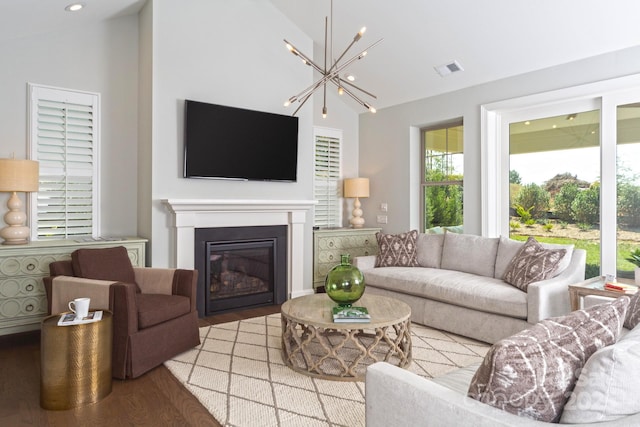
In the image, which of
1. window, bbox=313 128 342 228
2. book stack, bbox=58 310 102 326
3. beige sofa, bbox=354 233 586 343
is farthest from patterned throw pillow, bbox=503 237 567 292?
book stack, bbox=58 310 102 326

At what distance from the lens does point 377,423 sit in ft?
4.73

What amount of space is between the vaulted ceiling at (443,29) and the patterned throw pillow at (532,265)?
1.89 metres

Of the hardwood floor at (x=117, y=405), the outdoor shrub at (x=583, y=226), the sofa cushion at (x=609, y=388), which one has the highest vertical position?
the outdoor shrub at (x=583, y=226)

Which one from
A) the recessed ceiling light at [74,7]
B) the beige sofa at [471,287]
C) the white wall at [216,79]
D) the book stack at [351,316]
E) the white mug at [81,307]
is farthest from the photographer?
the white wall at [216,79]

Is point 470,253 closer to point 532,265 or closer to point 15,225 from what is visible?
point 532,265

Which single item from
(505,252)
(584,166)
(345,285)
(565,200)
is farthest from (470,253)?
(345,285)

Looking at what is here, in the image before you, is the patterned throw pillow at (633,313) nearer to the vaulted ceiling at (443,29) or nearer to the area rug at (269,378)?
the area rug at (269,378)

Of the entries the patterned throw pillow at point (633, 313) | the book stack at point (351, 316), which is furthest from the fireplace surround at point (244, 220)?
the patterned throw pillow at point (633, 313)

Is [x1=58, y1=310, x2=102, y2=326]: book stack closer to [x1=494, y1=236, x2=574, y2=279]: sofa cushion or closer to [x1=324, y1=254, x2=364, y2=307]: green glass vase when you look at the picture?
[x1=324, y1=254, x2=364, y2=307]: green glass vase

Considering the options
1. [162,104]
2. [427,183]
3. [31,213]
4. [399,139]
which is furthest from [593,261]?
[31,213]

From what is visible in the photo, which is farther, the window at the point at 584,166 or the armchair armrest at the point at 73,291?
the window at the point at 584,166

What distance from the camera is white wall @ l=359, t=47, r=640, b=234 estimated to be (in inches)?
155

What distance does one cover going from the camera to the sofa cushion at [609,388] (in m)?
1.10

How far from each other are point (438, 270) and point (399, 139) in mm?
2126
